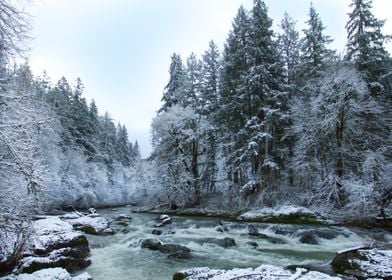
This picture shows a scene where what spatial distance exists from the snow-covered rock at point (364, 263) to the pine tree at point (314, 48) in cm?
2170

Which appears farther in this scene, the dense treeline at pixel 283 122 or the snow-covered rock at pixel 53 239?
the dense treeline at pixel 283 122

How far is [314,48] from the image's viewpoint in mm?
28594

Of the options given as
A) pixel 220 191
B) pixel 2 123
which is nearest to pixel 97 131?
pixel 220 191

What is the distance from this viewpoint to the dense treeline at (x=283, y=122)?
20.1 meters

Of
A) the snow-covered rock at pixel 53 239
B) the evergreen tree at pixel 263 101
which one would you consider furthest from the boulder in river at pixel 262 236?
the evergreen tree at pixel 263 101

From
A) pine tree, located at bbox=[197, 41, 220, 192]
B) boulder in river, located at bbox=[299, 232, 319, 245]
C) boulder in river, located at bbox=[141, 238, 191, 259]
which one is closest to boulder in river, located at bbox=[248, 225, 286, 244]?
boulder in river, located at bbox=[299, 232, 319, 245]

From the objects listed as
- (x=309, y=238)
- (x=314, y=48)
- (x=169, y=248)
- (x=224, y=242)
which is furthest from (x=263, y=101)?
(x=169, y=248)

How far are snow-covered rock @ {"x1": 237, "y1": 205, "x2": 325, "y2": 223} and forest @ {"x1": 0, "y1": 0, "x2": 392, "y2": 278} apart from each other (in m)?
0.90

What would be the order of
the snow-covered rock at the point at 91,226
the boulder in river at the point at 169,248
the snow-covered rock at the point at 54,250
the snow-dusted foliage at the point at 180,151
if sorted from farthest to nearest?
the snow-dusted foliage at the point at 180,151 → the snow-covered rock at the point at 91,226 → the boulder in river at the point at 169,248 → the snow-covered rock at the point at 54,250

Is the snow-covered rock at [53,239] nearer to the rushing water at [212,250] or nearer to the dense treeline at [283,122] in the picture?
the rushing water at [212,250]

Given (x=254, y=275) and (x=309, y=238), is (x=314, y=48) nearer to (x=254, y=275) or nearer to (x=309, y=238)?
(x=309, y=238)

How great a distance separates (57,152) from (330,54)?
3008 cm

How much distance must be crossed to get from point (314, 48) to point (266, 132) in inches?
390

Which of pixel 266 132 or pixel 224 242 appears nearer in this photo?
pixel 224 242
